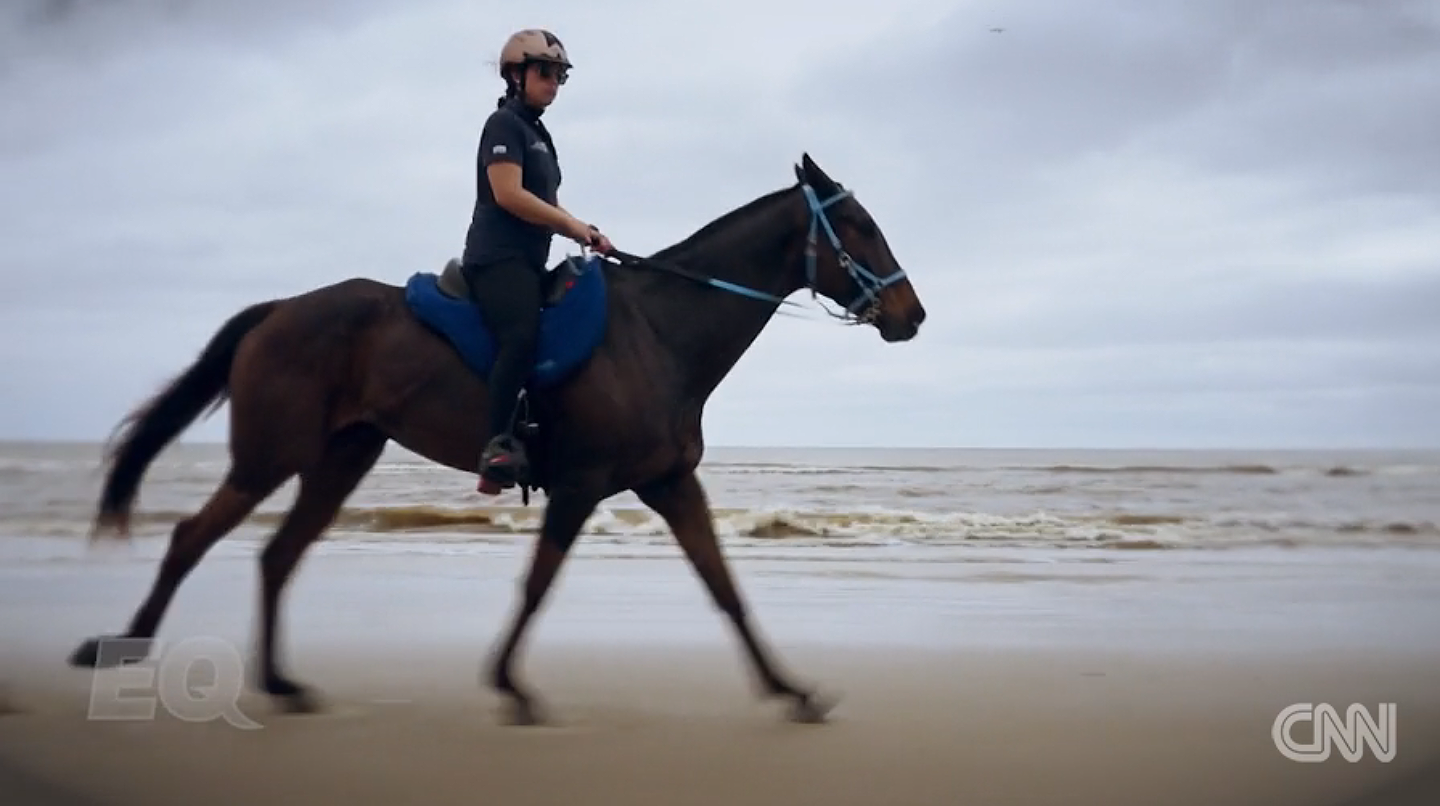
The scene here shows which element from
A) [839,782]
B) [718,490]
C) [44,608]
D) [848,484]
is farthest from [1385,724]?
[848,484]

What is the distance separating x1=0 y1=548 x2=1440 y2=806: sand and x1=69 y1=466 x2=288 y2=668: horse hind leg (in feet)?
0.85

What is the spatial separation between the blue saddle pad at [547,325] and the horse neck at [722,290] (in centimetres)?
24

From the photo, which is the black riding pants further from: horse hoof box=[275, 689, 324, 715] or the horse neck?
horse hoof box=[275, 689, 324, 715]

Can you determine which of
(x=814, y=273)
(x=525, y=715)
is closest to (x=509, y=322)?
(x=814, y=273)

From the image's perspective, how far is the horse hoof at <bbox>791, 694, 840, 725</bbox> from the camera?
4875mm

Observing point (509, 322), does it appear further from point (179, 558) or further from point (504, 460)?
point (179, 558)

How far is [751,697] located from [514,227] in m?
2.16

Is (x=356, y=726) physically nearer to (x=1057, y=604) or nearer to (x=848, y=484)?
(x=1057, y=604)

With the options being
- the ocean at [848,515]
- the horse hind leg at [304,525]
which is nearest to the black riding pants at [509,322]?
the horse hind leg at [304,525]

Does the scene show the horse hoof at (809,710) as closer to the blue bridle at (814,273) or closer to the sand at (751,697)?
the sand at (751,697)

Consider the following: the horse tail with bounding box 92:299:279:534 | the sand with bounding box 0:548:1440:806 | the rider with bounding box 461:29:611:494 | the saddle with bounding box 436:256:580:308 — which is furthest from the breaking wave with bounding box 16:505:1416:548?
the rider with bounding box 461:29:611:494

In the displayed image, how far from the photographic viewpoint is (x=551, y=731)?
4.68 metres

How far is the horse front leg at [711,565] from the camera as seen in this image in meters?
4.91

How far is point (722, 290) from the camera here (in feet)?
16.5
